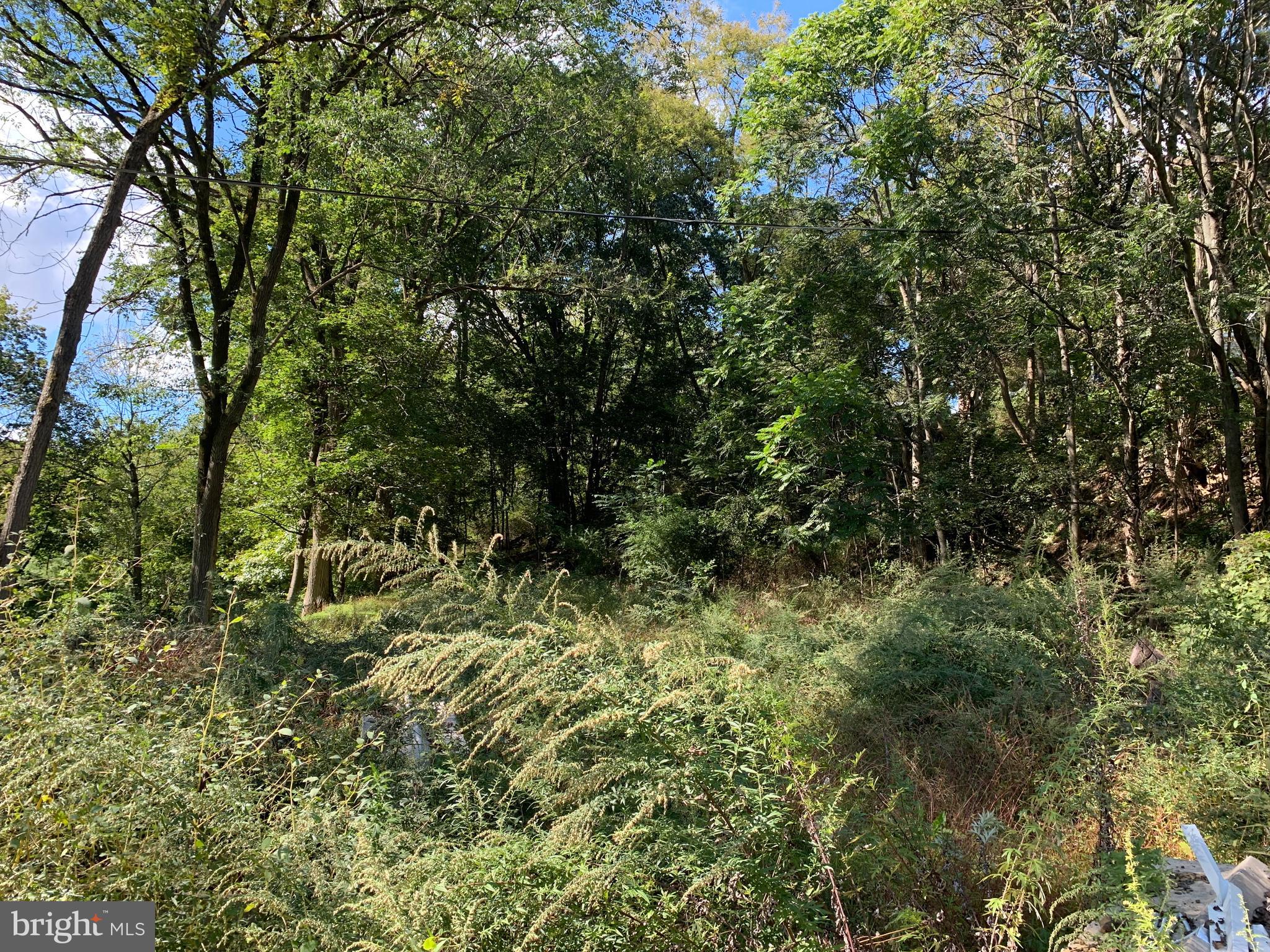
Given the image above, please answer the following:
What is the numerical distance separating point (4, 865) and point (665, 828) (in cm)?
218

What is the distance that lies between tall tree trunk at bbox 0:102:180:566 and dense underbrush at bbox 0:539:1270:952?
196cm

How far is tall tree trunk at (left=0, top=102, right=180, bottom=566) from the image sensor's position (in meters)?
5.62

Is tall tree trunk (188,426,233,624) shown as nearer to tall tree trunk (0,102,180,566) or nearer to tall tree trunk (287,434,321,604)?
tall tree trunk (287,434,321,604)

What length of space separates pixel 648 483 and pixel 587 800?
376 inches

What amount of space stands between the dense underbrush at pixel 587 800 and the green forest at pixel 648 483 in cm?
3

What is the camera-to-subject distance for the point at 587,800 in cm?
284

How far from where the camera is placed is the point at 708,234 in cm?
1493

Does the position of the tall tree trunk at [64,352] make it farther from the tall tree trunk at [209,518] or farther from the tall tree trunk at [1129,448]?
the tall tree trunk at [1129,448]

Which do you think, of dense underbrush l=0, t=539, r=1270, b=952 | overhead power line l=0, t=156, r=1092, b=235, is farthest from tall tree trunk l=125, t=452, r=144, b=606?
dense underbrush l=0, t=539, r=1270, b=952

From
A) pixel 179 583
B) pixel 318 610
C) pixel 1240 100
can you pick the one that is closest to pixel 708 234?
pixel 1240 100

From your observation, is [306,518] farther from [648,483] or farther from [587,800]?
[587,800]

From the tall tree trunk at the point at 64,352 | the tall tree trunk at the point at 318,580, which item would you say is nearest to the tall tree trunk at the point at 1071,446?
the tall tree trunk at the point at 64,352

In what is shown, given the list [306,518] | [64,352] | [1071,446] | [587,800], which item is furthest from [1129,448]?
[306,518]

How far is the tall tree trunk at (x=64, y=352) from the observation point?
5617 millimetres
